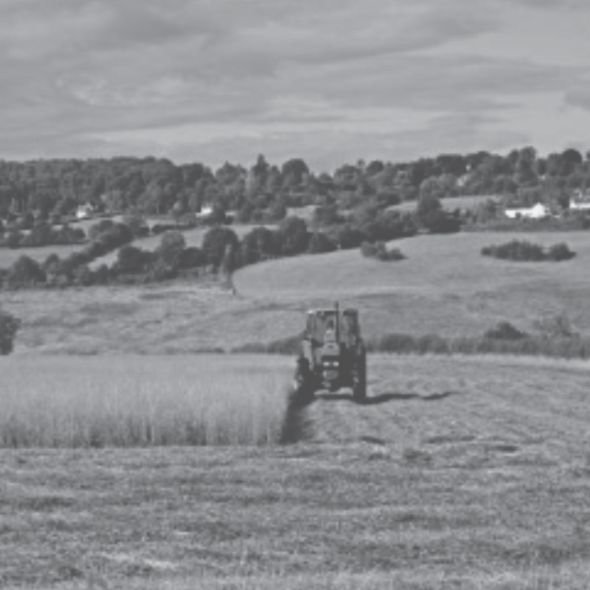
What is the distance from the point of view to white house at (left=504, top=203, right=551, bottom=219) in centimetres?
11081

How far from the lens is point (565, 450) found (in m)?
20.3

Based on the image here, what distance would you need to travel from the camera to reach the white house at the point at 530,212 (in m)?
111

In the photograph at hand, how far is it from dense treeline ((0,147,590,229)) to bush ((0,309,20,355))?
43398 millimetres

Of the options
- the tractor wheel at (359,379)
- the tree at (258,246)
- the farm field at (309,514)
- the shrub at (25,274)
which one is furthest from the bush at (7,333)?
the farm field at (309,514)

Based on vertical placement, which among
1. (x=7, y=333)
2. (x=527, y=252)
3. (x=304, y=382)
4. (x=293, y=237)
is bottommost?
(x=7, y=333)

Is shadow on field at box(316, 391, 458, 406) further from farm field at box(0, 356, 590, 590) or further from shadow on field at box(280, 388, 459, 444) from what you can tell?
farm field at box(0, 356, 590, 590)

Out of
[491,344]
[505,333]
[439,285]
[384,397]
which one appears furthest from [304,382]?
[439,285]

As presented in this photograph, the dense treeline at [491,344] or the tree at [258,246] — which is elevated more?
the tree at [258,246]

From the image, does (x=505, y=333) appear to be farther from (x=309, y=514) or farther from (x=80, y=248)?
(x=309, y=514)

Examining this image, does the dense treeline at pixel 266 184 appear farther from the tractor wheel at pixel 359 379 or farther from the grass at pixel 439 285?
the tractor wheel at pixel 359 379

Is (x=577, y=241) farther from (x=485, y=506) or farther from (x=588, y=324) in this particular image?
(x=485, y=506)

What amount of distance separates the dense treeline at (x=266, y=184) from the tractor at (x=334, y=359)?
8190 centimetres

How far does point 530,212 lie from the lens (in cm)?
11588

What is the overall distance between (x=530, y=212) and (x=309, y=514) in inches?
4051
